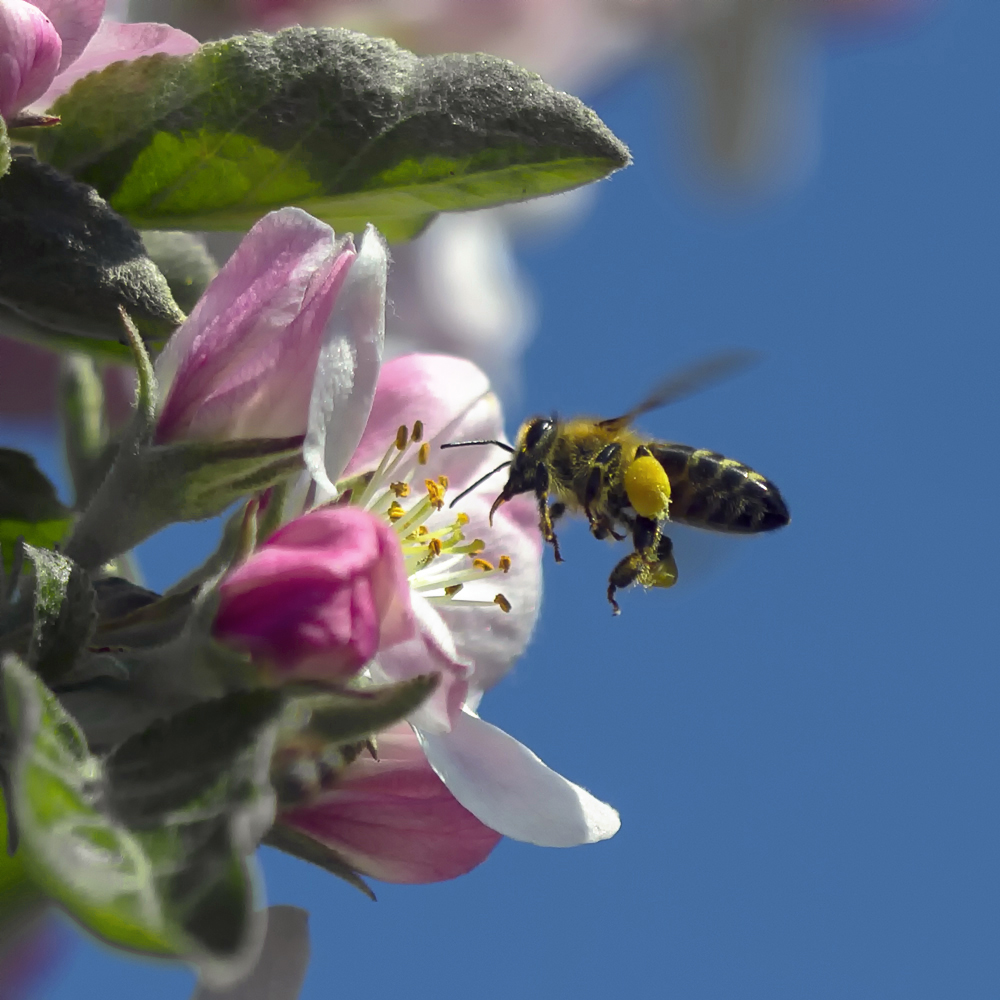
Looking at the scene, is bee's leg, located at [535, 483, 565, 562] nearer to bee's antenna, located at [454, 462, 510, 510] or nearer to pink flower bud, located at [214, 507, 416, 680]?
bee's antenna, located at [454, 462, 510, 510]

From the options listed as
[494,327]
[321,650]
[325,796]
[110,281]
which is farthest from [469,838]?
[494,327]

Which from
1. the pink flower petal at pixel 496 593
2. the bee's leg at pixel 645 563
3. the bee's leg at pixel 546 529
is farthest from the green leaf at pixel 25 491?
the bee's leg at pixel 645 563

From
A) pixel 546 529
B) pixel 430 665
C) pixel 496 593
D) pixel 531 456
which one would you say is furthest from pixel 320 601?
pixel 531 456

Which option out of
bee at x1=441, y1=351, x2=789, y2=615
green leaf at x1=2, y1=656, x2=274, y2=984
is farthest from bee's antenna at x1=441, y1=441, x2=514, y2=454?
green leaf at x1=2, y1=656, x2=274, y2=984

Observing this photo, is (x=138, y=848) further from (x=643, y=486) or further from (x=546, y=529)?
(x=643, y=486)

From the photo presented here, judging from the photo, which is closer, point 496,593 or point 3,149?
point 3,149
